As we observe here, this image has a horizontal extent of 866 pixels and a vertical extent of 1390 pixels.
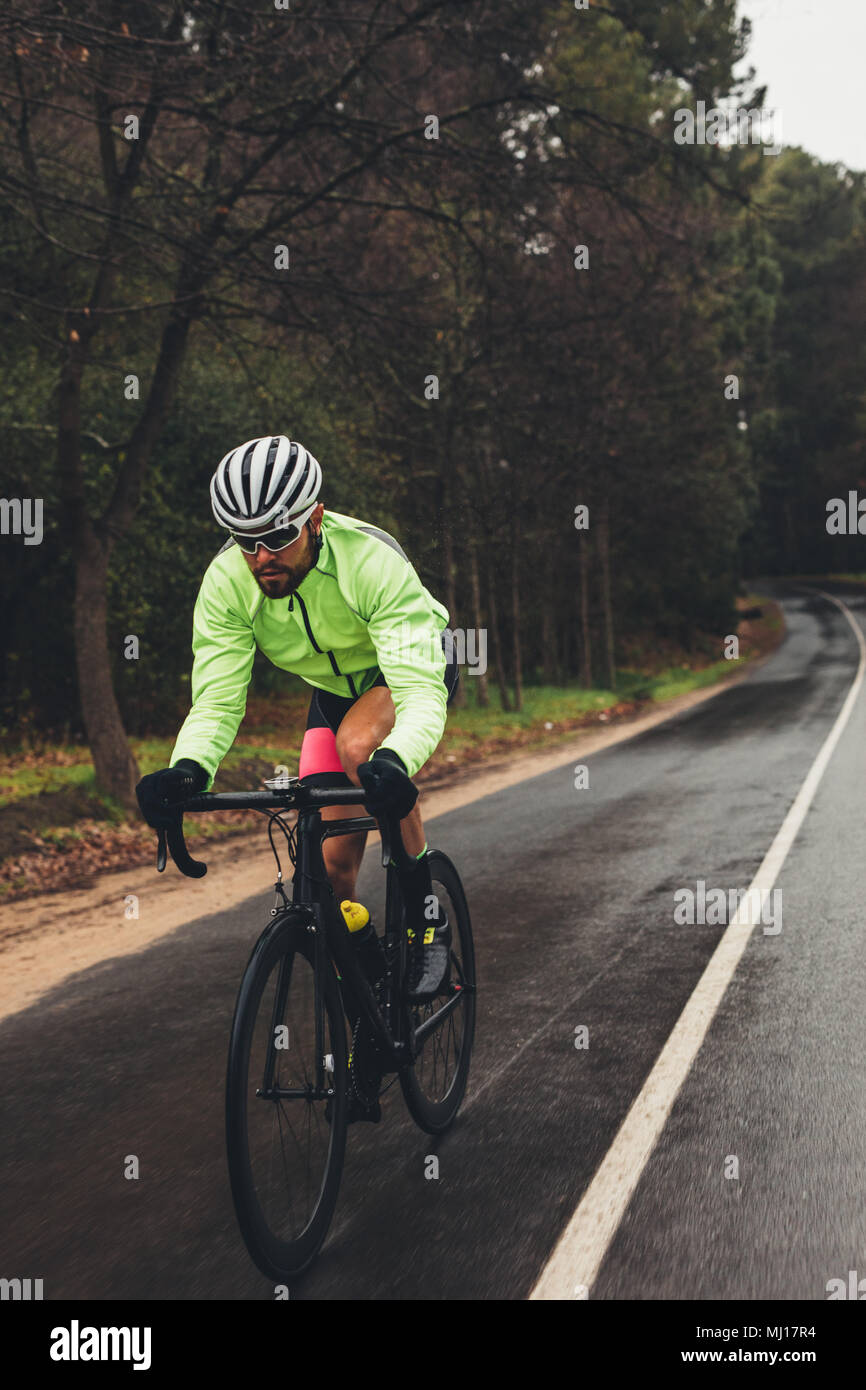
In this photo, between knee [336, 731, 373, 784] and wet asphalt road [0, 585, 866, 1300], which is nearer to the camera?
wet asphalt road [0, 585, 866, 1300]

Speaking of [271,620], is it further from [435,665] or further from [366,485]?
[366,485]

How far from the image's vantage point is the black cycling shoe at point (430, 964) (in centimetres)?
395

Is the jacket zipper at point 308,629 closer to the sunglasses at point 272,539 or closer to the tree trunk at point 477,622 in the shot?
the sunglasses at point 272,539

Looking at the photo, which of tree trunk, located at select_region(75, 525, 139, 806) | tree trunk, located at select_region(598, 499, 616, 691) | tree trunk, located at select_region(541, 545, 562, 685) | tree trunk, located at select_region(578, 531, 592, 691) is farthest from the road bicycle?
tree trunk, located at select_region(598, 499, 616, 691)

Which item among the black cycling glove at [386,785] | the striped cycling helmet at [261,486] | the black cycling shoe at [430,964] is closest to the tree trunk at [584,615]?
the black cycling shoe at [430,964]

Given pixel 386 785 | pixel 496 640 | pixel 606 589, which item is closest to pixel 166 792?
pixel 386 785

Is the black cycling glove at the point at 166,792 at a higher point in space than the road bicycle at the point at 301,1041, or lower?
higher

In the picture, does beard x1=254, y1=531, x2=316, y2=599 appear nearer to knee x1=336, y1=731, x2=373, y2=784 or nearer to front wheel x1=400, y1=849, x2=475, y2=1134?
knee x1=336, y1=731, x2=373, y2=784

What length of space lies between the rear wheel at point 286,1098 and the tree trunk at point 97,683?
8.56 metres

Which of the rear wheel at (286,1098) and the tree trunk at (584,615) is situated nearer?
the rear wheel at (286,1098)

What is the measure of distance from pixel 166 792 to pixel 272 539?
0.73 m

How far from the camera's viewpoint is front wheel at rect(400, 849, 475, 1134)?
13.1 ft

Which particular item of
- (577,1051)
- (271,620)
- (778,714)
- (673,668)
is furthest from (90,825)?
(673,668)

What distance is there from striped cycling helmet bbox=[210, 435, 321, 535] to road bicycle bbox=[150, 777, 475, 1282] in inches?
27.6
